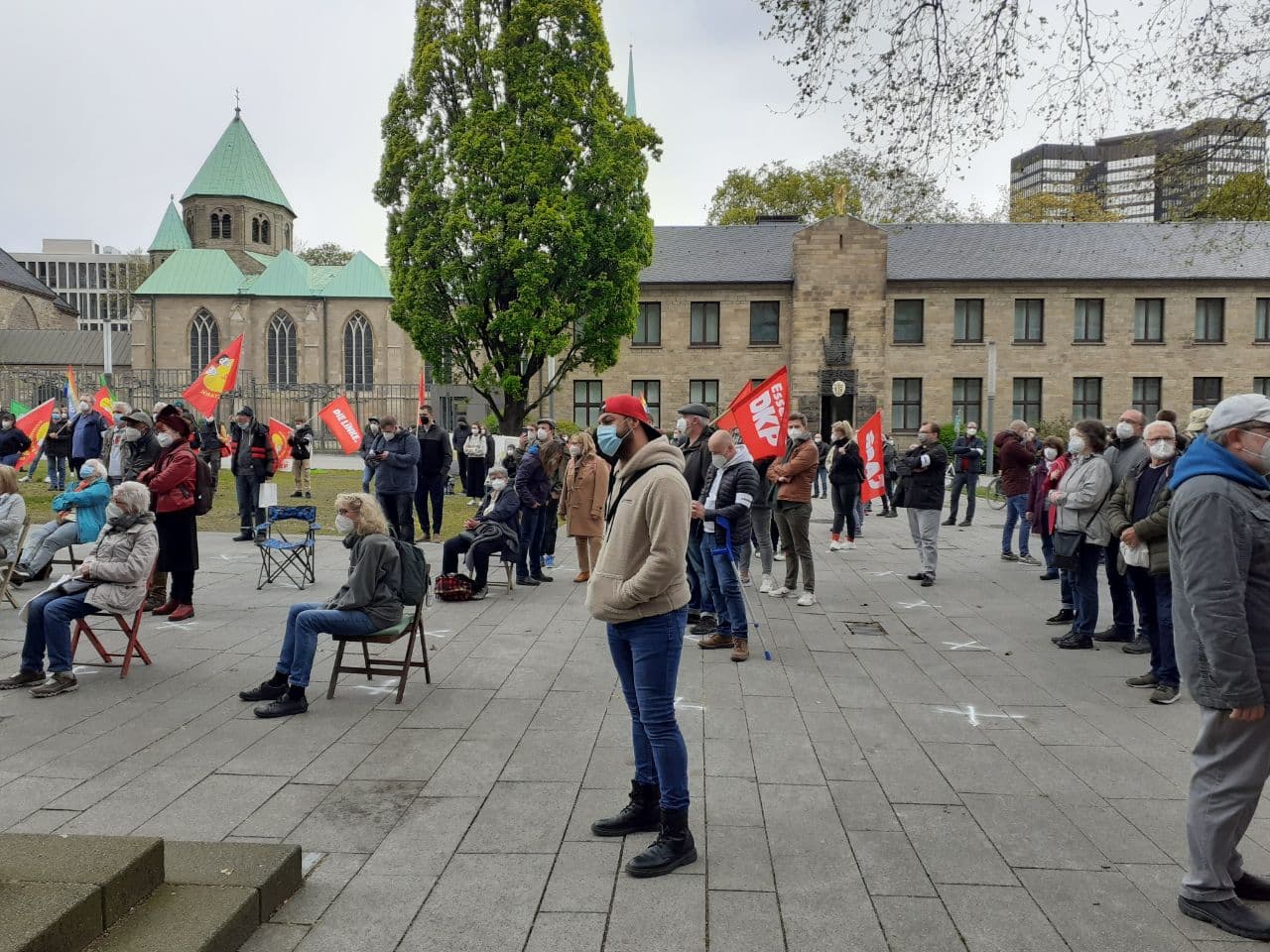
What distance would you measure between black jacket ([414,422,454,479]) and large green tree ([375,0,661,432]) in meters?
11.7

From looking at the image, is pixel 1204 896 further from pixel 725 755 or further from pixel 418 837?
pixel 418 837

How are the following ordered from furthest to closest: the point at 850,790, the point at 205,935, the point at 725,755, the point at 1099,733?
the point at 1099,733 → the point at 725,755 → the point at 850,790 → the point at 205,935

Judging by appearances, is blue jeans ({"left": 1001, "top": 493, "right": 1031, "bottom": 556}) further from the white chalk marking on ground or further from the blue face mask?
the blue face mask

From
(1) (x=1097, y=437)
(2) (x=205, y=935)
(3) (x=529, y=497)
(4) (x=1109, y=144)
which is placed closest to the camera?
(2) (x=205, y=935)

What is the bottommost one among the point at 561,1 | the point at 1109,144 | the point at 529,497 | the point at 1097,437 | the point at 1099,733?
the point at 1099,733

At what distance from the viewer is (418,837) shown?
4.20 m

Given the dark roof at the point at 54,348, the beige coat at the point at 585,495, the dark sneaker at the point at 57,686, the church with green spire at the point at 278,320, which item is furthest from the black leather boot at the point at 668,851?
the dark roof at the point at 54,348

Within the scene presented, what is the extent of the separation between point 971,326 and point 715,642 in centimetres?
3548

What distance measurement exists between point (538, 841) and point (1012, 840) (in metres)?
2.17

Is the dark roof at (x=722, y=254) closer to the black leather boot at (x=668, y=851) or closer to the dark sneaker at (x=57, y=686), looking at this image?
the dark sneaker at (x=57, y=686)

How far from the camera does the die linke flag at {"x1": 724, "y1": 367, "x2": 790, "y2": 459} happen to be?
1028cm

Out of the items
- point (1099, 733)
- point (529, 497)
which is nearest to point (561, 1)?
point (529, 497)

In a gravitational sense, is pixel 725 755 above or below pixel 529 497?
below

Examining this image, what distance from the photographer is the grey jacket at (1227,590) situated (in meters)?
3.48
